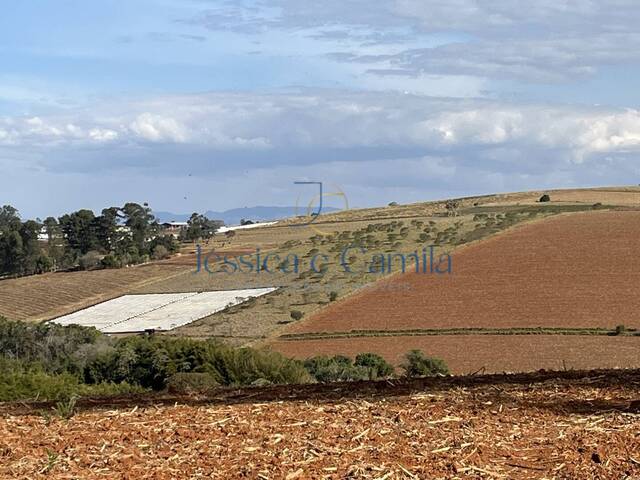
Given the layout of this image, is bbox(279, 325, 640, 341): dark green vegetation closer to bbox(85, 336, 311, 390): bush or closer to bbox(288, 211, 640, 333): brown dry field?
bbox(288, 211, 640, 333): brown dry field

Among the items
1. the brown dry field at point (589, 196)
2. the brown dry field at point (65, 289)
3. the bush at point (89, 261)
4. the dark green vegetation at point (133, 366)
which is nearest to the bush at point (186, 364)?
the dark green vegetation at point (133, 366)

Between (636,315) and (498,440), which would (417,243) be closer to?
(636,315)

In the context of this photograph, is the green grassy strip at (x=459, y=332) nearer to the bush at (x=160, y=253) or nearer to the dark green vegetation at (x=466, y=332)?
the dark green vegetation at (x=466, y=332)

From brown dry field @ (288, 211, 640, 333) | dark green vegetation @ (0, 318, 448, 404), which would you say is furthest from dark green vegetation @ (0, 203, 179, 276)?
dark green vegetation @ (0, 318, 448, 404)

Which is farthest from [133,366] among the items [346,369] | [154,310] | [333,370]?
[154,310]

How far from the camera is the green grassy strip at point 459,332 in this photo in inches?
1485

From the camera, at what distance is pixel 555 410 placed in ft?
22.4

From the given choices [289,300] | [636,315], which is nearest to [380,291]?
[289,300]

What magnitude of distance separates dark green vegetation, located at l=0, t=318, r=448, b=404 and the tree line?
140 feet

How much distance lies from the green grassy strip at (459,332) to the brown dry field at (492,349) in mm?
579

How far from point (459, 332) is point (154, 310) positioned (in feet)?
68.1

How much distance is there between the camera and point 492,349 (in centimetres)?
3503

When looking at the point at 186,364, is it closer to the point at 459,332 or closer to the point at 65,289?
the point at 459,332

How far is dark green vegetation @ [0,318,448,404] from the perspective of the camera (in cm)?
1345
